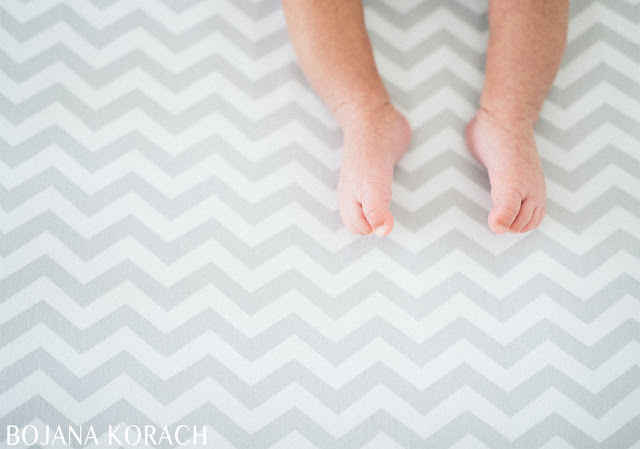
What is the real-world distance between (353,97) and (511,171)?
Answer: 0.28 metres

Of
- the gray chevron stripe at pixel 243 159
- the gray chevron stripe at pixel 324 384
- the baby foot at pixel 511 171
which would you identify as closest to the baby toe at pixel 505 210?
the baby foot at pixel 511 171

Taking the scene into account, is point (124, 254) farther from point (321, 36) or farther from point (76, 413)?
point (321, 36)

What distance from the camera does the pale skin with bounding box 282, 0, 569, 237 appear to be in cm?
84

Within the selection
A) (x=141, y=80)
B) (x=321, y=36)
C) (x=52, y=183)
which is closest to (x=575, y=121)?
(x=321, y=36)

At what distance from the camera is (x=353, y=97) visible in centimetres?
88

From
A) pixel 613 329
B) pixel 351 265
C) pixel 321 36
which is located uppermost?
pixel 321 36

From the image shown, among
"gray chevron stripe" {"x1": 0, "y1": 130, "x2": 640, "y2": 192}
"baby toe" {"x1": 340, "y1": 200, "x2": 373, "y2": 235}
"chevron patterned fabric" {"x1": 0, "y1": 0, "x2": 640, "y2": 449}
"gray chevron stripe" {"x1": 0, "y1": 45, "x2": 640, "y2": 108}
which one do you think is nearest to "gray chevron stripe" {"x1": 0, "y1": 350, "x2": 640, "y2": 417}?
"chevron patterned fabric" {"x1": 0, "y1": 0, "x2": 640, "y2": 449}

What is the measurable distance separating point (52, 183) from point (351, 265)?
0.54 m

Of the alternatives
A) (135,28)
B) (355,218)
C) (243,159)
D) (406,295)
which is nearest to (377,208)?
(355,218)

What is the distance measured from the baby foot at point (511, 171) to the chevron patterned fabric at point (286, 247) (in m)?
0.06

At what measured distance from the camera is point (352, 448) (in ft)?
2.74

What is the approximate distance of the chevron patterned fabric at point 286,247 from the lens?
848mm

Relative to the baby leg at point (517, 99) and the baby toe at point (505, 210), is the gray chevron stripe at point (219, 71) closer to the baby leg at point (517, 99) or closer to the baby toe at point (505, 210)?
the baby leg at point (517, 99)

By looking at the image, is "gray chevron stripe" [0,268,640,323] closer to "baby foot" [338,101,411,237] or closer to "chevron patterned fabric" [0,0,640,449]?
"chevron patterned fabric" [0,0,640,449]
